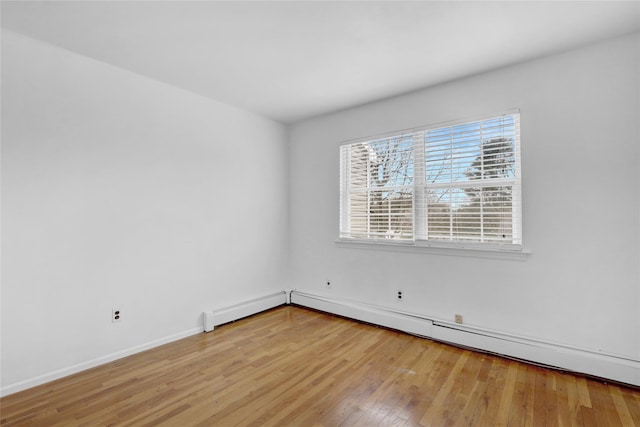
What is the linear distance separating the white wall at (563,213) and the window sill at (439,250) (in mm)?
50

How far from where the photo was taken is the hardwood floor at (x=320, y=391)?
195cm

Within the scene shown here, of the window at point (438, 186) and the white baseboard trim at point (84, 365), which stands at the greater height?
the window at point (438, 186)

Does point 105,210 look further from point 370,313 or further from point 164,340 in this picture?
point 370,313

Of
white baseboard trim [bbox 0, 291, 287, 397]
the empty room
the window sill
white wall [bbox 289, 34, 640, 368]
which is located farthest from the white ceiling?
white baseboard trim [bbox 0, 291, 287, 397]

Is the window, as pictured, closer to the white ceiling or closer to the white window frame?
the white window frame

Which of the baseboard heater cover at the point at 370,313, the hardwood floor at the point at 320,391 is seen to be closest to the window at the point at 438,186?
the baseboard heater cover at the point at 370,313

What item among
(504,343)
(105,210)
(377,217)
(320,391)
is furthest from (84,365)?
(504,343)

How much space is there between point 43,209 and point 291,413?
2437 mm

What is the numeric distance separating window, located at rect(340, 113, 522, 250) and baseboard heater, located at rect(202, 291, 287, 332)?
1369 millimetres

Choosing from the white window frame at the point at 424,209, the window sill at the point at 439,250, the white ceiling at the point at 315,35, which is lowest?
the window sill at the point at 439,250

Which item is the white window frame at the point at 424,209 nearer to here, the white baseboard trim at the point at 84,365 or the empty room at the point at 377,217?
the empty room at the point at 377,217

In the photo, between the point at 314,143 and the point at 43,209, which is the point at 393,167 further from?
the point at 43,209

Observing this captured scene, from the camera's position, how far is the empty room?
83.8 inches

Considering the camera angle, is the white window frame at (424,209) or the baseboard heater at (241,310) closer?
the white window frame at (424,209)
